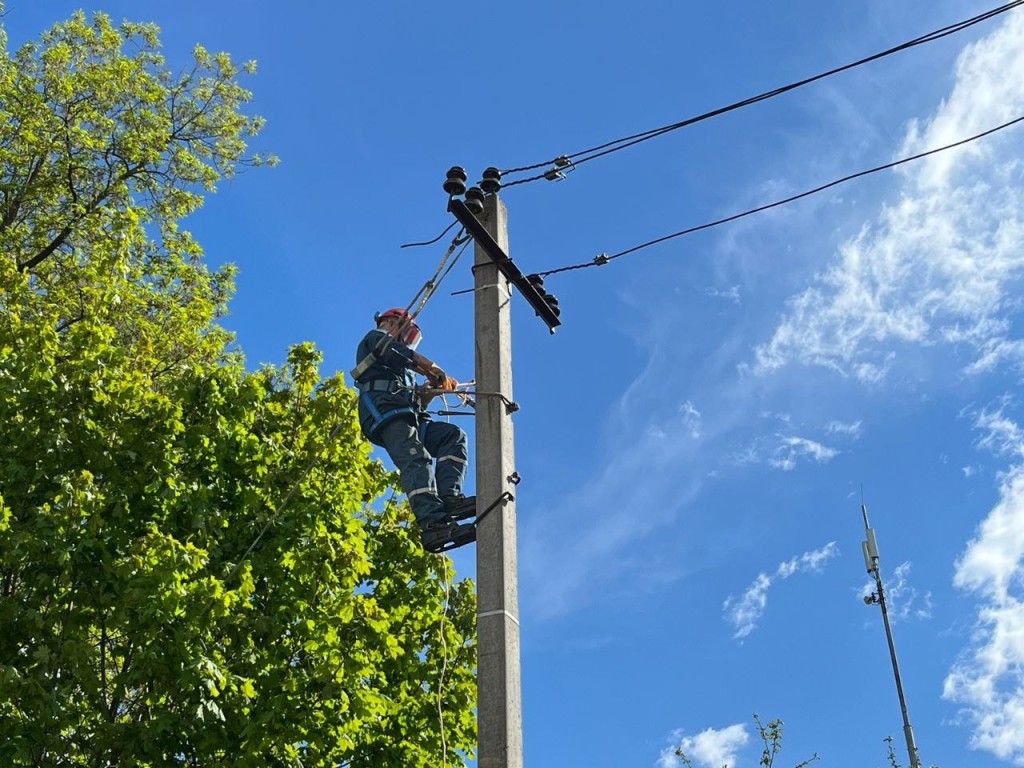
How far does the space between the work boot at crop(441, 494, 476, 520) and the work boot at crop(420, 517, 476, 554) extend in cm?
6

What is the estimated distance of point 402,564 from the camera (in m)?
14.0

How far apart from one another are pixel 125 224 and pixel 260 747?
29.2 feet

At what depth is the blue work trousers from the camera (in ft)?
Result: 28.0

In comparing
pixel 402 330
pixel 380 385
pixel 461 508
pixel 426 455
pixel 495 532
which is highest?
pixel 402 330

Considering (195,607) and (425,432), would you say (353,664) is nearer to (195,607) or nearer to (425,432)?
(195,607)

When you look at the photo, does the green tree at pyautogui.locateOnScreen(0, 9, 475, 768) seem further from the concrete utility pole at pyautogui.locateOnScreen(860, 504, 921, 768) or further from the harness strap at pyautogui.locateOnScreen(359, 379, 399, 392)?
the concrete utility pole at pyautogui.locateOnScreen(860, 504, 921, 768)

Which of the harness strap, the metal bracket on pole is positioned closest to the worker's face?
the harness strap

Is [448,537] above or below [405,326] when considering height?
below

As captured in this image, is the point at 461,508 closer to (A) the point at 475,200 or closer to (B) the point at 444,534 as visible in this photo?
(B) the point at 444,534

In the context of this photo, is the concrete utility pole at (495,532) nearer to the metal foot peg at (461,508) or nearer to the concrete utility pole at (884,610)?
the metal foot peg at (461,508)

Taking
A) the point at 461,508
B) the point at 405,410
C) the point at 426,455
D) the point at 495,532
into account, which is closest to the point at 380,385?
the point at 405,410

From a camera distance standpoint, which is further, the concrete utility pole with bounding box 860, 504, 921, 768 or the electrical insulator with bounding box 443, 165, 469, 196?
the concrete utility pole with bounding box 860, 504, 921, 768

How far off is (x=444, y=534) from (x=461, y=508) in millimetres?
248

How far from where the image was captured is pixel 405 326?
926 centimetres
